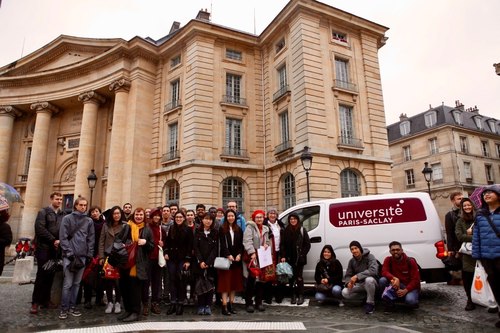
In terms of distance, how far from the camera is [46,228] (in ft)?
21.3

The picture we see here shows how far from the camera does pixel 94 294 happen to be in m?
7.98

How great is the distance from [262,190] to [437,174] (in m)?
23.1

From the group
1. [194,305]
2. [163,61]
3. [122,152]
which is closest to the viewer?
[194,305]

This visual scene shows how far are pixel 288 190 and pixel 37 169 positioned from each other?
19.3m

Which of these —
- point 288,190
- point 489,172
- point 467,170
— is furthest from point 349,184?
point 489,172

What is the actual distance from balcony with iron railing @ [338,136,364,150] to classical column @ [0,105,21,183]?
25.7 meters

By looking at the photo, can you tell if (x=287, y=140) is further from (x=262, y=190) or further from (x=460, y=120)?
(x=460, y=120)

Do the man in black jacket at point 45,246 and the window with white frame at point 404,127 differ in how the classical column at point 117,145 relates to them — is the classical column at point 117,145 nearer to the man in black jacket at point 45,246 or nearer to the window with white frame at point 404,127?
the man in black jacket at point 45,246

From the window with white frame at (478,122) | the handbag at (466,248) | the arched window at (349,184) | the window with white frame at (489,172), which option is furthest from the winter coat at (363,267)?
the window with white frame at (478,122)

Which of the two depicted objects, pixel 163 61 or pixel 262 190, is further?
pixel 163 61

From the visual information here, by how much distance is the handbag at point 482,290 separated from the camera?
5023 millimetres

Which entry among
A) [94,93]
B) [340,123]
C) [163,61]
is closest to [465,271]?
[340,123]

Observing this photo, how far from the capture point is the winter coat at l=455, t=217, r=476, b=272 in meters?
5.89

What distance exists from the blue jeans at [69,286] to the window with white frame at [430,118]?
38256 millimetres
